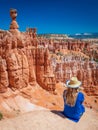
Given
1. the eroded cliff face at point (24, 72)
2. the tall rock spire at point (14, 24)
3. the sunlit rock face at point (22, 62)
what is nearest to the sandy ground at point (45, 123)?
the eroded cliff face at point (24, 72)

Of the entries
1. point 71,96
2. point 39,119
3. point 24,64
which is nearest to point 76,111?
point 71,96

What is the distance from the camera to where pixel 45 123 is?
1209cm

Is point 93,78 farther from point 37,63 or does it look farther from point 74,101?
point 74,101

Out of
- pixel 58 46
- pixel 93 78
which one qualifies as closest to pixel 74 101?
pixel 93 78

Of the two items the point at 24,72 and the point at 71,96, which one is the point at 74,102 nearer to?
the point at 71,96

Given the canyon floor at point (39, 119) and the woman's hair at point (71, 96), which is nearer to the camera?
the canyon floor at point (39, 119)

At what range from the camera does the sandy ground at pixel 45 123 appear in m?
11.8

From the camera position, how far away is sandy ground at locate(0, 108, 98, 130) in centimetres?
1177

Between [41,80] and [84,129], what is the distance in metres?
14.9

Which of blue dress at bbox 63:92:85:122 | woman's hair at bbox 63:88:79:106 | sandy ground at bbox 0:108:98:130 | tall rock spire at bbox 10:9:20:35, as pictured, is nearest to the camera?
sandy ground at bbox 0:108:98:130

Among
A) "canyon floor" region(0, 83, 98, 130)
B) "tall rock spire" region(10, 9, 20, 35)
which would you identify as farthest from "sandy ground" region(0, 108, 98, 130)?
"tall rock spire" region(10, 9, 20, 35)

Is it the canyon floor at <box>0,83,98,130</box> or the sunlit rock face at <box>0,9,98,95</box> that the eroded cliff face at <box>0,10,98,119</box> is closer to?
the sunlit rock face at <box>0,9,98,95</box>

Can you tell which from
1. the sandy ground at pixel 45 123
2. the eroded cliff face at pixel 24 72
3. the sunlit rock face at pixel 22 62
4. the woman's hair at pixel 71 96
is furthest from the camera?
the sunlit rock face at pixel 22 62

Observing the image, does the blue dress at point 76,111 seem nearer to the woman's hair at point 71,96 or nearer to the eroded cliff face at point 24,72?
the woman's hair at point 71,96
